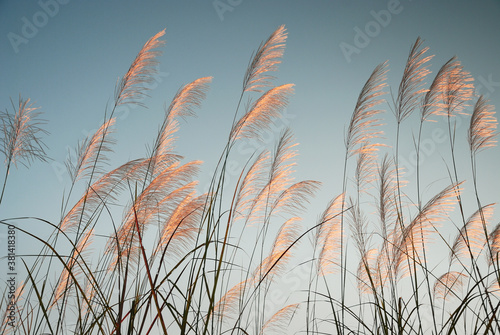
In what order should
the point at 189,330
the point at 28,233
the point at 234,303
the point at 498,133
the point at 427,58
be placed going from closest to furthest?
1. the point at 28,233
2. the point at 189,330
3. the point at 427,58
4. the point at 498,133
5. the point at 234,303

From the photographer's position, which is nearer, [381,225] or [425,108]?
[425,108]

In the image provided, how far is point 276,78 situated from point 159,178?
3.23ft

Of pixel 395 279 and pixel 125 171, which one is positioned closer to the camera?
pixel 125 171

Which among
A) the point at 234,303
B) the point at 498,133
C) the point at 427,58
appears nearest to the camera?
the point at 427,58

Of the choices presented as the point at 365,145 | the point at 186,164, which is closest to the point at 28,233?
the point at 186,164

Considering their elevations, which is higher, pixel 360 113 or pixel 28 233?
pixel 360 113

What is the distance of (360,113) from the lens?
113 inches

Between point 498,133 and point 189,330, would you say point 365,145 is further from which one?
point 189,330

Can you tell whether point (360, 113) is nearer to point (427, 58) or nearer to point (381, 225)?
point (427, 58)

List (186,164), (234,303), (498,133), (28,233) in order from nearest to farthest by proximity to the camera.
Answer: (28,233) → (186,164) → (498,133) → (234,303)

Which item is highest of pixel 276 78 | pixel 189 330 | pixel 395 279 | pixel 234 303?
pixel 276 78

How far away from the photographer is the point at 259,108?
2.43 m

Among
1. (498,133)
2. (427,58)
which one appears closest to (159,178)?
(427,58)

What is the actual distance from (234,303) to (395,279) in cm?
121
